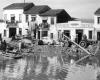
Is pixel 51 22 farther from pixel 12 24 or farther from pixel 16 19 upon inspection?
pixel 12 24

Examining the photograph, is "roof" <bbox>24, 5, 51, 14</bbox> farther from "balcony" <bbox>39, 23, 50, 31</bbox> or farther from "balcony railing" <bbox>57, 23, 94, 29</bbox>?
"balcony railing" <bbox>57, 23, 94, 29</bbox>

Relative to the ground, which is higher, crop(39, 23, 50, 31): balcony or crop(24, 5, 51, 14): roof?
crop(24, 5, 51, 14): roof

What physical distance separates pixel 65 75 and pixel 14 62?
11.1m

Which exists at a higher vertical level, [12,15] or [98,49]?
[12,15]

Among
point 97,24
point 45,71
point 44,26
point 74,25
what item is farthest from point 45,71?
point 44,26

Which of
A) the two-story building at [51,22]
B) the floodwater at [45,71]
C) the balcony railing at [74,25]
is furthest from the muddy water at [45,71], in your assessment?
the two-story building at [51,22]

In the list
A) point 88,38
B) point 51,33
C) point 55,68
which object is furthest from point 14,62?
point 51,33

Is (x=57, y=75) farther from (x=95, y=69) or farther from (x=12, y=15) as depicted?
(x=12, y=15)

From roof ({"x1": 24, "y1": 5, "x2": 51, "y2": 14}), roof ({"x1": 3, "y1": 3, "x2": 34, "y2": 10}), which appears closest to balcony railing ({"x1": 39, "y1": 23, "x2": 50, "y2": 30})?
roof ({"x1": 24, "y1": 5, "x2": 51, "y2": 14})

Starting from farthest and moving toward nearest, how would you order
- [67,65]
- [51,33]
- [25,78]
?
[51,33]
[67,65]
[25,78]

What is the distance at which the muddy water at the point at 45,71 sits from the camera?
29828 millimetres

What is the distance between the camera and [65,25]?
64062mm

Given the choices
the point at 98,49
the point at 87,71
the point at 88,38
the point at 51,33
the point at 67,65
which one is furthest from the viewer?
the point at 51,33

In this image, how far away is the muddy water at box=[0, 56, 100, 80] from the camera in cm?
2983
